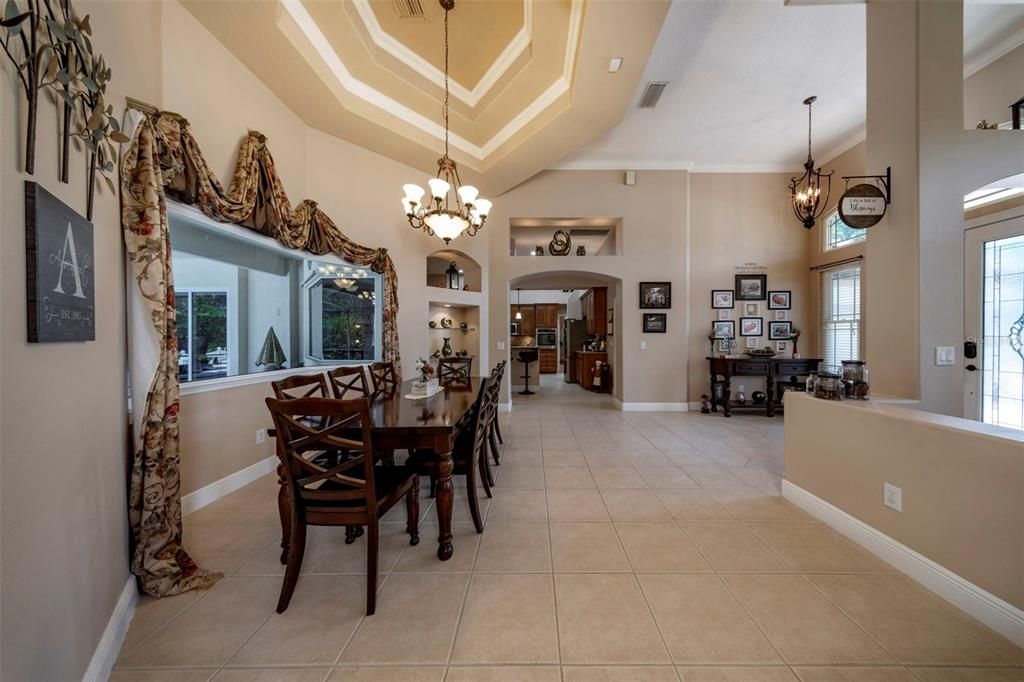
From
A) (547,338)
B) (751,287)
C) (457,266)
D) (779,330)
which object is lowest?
(547,338)

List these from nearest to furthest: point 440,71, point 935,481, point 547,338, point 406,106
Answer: point 935,481 → point 440,71 → point 406,106 → point 547,338

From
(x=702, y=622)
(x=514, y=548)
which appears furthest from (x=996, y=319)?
(x=514, y=548)

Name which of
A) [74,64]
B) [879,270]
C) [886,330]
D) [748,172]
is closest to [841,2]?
[879,270]

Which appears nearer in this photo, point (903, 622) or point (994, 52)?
point (903, 622)

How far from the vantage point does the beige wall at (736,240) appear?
563 centimetres

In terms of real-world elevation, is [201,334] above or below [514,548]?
above

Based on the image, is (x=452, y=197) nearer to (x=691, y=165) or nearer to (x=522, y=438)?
(x=522, y=438)

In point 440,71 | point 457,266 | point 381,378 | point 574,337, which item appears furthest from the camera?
point 574,337

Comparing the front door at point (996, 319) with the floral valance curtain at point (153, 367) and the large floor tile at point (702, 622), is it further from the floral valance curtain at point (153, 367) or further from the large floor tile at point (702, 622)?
the floral valance curtain at point (153, 367)

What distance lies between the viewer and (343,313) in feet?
13.2

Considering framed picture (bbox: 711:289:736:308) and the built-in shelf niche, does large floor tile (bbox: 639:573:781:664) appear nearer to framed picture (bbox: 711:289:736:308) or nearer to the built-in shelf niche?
the built-in shelf niche

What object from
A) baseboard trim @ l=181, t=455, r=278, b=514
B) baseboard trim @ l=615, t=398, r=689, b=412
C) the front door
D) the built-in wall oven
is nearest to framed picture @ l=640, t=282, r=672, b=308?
baseboard trim @ l=615, t=398, r=689, b=412

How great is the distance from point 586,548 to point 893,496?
1643 mm

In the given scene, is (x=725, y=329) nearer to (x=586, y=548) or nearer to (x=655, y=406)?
(x=655, y=406)
